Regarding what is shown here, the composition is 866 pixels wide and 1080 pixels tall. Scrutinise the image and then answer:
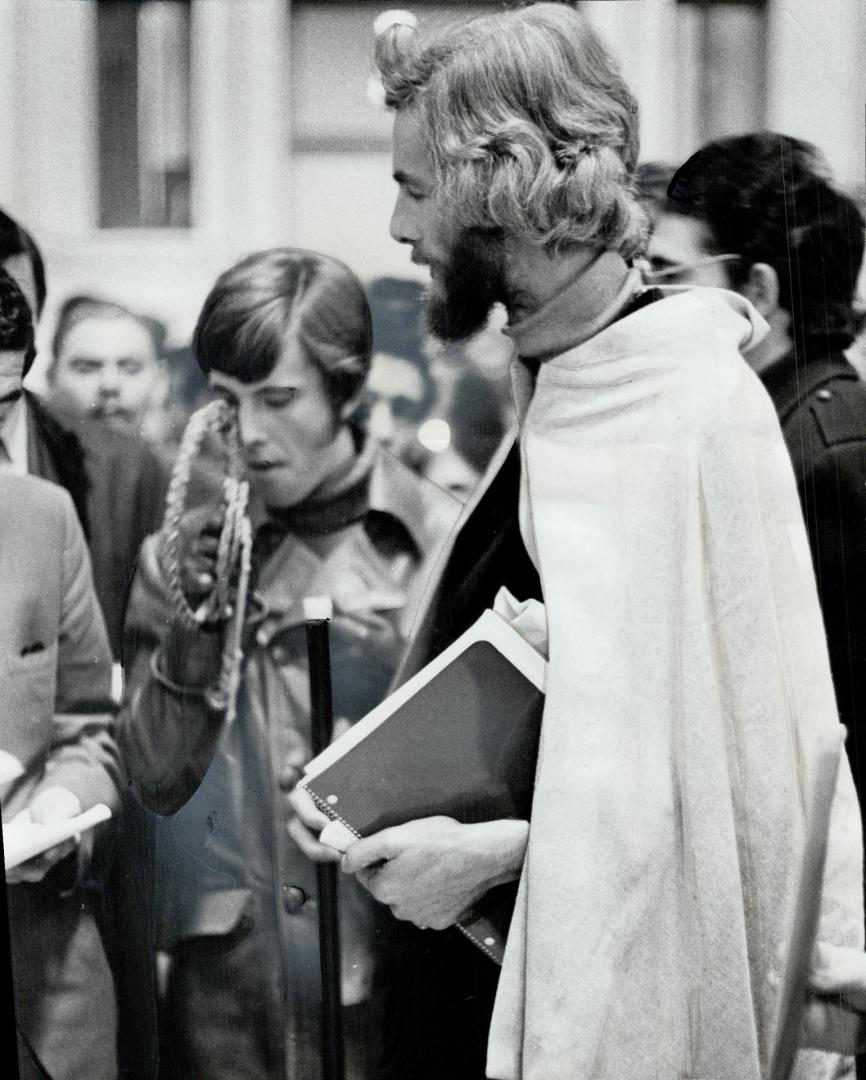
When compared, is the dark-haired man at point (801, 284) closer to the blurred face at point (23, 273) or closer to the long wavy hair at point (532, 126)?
the long wavy hair at point (532, 126)

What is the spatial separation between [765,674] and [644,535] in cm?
25

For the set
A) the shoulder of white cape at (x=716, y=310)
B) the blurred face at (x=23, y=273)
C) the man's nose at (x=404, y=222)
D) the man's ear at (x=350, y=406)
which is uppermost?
the man's nose at (x=404, y=222)

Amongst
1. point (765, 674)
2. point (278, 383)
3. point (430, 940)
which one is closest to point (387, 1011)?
point (430, 940)

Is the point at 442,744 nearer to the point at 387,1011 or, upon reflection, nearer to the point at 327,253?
the point at 387,1011

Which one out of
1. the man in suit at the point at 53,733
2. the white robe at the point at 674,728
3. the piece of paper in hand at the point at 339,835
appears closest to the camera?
the white robe at the point at 674,728

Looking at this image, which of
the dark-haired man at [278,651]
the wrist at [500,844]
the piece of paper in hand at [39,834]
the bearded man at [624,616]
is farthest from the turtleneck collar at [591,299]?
the piece of paper in hand at [39,834]

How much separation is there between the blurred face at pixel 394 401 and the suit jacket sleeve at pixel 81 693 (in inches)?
19.1

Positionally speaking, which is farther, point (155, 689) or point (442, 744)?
point (155, 689)

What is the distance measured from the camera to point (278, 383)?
1.90m

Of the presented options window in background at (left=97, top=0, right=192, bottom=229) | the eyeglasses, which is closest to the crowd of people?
the eyeglasses

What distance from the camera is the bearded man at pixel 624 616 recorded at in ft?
5.71

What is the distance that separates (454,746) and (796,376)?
705 millimetres

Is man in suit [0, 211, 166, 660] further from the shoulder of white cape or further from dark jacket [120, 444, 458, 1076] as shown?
the shoulder of white cape

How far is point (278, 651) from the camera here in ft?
6.20
